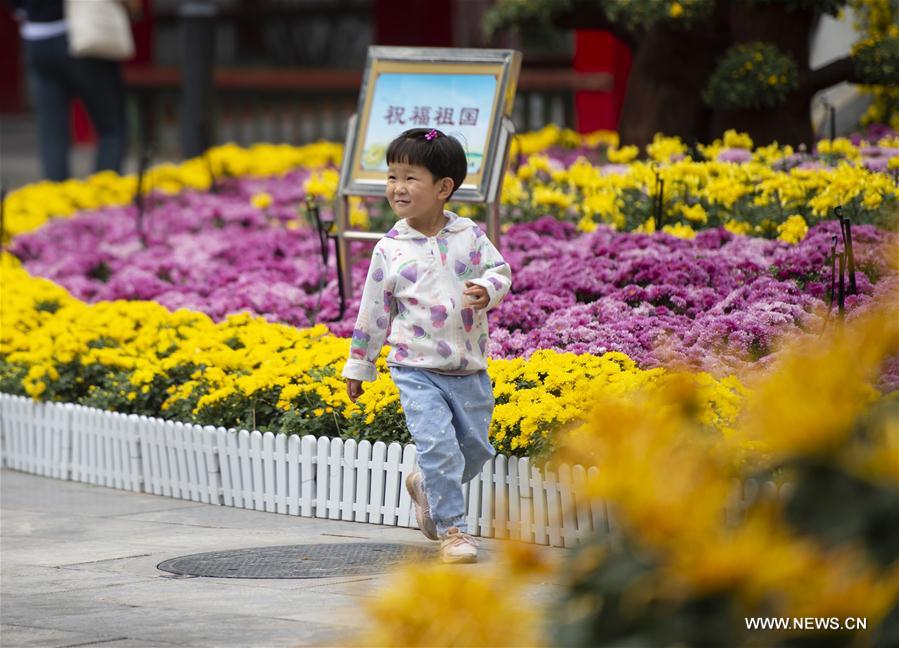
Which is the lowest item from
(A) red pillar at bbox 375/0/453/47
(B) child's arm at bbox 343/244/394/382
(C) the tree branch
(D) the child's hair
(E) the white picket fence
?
(E) the white picket fence

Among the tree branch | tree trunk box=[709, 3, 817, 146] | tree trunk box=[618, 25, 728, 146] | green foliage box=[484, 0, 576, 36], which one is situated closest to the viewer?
the tree branch

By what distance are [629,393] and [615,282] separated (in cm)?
230

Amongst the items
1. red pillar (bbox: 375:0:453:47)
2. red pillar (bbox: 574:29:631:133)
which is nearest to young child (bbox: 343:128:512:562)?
red pillar (bbox: 574:29:631:133)

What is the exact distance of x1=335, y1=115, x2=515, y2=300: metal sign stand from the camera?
8492 millimetres

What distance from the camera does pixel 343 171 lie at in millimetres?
9133

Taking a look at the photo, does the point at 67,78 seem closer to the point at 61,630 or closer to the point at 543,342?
the point at 543,342

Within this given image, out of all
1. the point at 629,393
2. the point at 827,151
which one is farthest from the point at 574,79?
the point at 629,393

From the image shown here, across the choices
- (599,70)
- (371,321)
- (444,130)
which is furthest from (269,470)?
(599,70)

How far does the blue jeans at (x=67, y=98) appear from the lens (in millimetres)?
14586

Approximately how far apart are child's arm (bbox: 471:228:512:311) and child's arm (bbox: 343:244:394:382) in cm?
34

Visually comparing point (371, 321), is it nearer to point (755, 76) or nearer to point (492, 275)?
point (492, 275)

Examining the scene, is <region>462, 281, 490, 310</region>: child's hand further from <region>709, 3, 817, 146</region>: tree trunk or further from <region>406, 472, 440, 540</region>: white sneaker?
<region>709, 3, 817, 146</region>: tree trunk

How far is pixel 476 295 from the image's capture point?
548 cm

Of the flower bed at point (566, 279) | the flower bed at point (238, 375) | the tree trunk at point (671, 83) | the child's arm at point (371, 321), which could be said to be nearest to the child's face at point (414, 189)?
the child's arm at point (371, 321)
